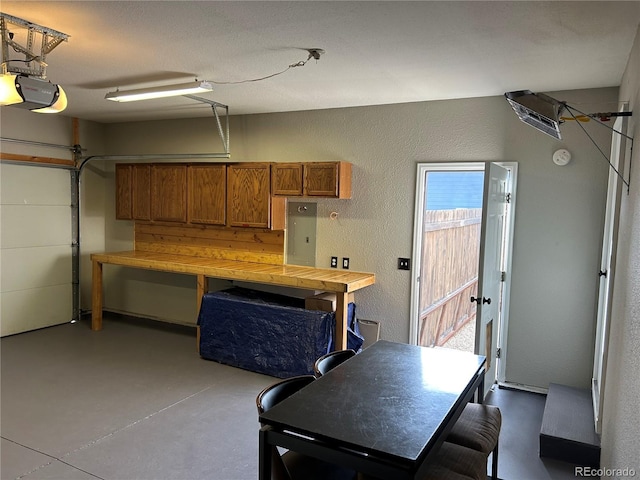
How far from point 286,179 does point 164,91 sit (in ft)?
5.45

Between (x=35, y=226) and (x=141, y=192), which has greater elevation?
(x=141, y=192)

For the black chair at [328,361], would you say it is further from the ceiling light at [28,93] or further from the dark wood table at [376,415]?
the ceiling light at [28,93]

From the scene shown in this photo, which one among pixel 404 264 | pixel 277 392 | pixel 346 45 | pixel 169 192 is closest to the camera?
pixel 277 392

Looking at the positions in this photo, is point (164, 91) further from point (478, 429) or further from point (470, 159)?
point (478, 429)

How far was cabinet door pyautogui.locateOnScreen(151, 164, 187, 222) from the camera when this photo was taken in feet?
18.8

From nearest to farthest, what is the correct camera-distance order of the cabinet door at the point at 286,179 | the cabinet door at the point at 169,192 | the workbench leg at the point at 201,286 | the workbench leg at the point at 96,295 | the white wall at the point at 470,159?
1. the white wall at the point at 470,159
2. the cabinet door at the point at 286,179
3. the workbench leg at the point at 201,286
4. the cabinet door at the point at 169,192
5. the workbench leg at the point at 96,295

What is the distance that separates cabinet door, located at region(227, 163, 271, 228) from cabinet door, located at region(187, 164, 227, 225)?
0.10 m

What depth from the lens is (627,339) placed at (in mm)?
2000

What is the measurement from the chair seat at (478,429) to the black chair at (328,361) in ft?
2.43

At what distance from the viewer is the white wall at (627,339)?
5.63ft

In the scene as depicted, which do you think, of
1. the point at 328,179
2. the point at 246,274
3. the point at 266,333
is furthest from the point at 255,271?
the point at 328,179

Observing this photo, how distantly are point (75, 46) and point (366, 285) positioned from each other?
3.13 meters

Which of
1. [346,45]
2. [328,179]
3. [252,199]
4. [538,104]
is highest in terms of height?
[346,45]

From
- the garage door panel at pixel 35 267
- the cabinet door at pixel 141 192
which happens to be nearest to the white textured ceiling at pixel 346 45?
the cabinet door at pixel 141 192
